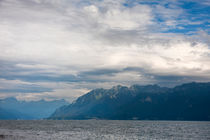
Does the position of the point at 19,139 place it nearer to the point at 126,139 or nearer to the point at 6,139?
the point at 6,139

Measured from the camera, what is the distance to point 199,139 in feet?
444

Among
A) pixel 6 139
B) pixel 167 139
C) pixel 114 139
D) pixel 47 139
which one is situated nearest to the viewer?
pixel 6 139

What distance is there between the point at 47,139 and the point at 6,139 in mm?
18179

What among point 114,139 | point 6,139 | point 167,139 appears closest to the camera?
point 6,139

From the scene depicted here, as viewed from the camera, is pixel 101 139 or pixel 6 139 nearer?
pixel 6 139

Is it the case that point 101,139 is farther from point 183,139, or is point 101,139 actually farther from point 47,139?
point 183,139

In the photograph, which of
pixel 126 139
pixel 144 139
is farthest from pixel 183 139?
pixel 126 139

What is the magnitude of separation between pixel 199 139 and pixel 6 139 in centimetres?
9996

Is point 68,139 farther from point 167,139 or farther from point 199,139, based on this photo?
point 199,139

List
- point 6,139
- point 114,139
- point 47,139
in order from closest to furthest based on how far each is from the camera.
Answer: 1. point 6,139
2. point 47,139
3. point 114,139

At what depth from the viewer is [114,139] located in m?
121

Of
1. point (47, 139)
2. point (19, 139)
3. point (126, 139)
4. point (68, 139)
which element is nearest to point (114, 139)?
point (126, 139)

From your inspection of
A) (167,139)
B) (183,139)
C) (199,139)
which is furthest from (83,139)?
(199,139)

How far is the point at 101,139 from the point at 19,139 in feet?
124
